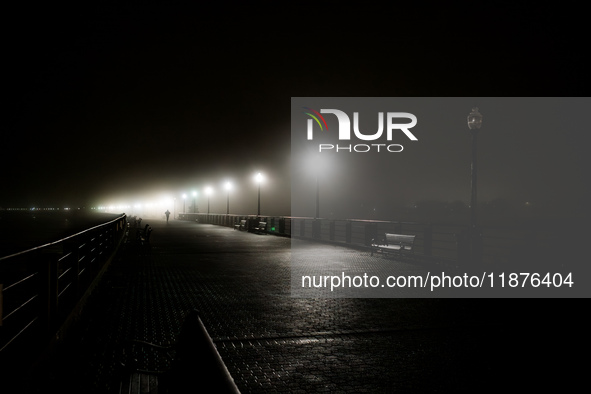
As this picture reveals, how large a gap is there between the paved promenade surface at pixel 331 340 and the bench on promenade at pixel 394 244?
6.03m

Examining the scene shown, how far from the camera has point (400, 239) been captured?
49.9ft

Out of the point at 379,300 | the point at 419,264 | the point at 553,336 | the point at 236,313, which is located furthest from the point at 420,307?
the point at 419,264

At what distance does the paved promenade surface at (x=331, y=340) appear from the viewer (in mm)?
4336

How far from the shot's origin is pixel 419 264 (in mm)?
14289

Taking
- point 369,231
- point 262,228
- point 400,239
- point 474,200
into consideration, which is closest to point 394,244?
point 400,239

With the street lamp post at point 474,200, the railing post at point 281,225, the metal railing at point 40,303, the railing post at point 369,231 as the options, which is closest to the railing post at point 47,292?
the metal railing at point 40,303

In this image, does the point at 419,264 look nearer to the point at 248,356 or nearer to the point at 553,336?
the point at 553,336

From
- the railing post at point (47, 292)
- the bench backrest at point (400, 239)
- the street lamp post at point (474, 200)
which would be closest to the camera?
the railing post at point (47, 292)

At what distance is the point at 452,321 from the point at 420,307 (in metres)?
1.08

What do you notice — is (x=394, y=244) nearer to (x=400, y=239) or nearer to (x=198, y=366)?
(x=400, y=239)

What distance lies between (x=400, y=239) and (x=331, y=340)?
9941mm

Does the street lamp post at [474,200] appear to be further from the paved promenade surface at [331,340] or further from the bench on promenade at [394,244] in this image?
the paved promenade surface at [331,340]

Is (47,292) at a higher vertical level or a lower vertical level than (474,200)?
lower

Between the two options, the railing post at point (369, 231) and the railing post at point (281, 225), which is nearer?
the railing post at point (369, 231)
